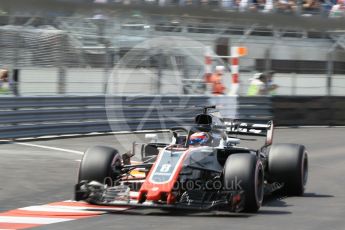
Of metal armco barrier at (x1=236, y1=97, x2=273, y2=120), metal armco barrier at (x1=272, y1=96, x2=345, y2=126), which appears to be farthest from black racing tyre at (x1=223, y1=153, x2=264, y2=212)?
metal armco barrier at (x1=272, y1=96, x2=345, y2=126)

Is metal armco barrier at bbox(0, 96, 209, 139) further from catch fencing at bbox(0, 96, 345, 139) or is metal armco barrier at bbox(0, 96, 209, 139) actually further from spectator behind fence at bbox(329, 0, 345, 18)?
spectator behind fence at bbox(329, 0, 345, 18)

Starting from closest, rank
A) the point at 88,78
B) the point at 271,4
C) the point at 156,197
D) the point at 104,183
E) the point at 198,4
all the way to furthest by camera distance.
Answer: the point at 156,197, the point at 104,183, the point at 88,78, the point at 198,4, the point at 271,4

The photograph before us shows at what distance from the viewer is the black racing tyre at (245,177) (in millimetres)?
7301

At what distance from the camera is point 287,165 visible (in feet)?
28.8

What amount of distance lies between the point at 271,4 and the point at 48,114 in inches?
259

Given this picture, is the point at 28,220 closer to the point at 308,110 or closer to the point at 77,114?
the point at 77,114

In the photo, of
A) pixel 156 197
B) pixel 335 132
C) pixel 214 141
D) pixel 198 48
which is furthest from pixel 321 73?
pixel 156 197

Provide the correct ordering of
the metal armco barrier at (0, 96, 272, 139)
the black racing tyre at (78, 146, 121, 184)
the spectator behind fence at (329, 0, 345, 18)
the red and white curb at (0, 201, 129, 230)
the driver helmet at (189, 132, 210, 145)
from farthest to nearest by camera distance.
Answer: the spectator behind fence at (329, 0, 345, 18) < the metal armco barrier at (0, 96, 272, 139) < the driver helmet at (189, 132, 210, 145) < the black racing tyre at (78, 146, 121, 184) < the red and white curb at (0, 201, 129, 230)

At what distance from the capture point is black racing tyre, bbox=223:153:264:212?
7301mm

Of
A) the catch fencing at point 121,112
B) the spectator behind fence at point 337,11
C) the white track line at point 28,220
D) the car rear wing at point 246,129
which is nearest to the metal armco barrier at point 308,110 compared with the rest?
the catch fencing at point 121,112

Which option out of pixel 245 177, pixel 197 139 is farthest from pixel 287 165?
pixel 245 177

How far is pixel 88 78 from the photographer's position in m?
16.1

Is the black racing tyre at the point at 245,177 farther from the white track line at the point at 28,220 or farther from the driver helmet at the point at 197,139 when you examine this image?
the white track line at the point at 28,220

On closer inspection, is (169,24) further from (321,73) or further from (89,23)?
(321,73)
